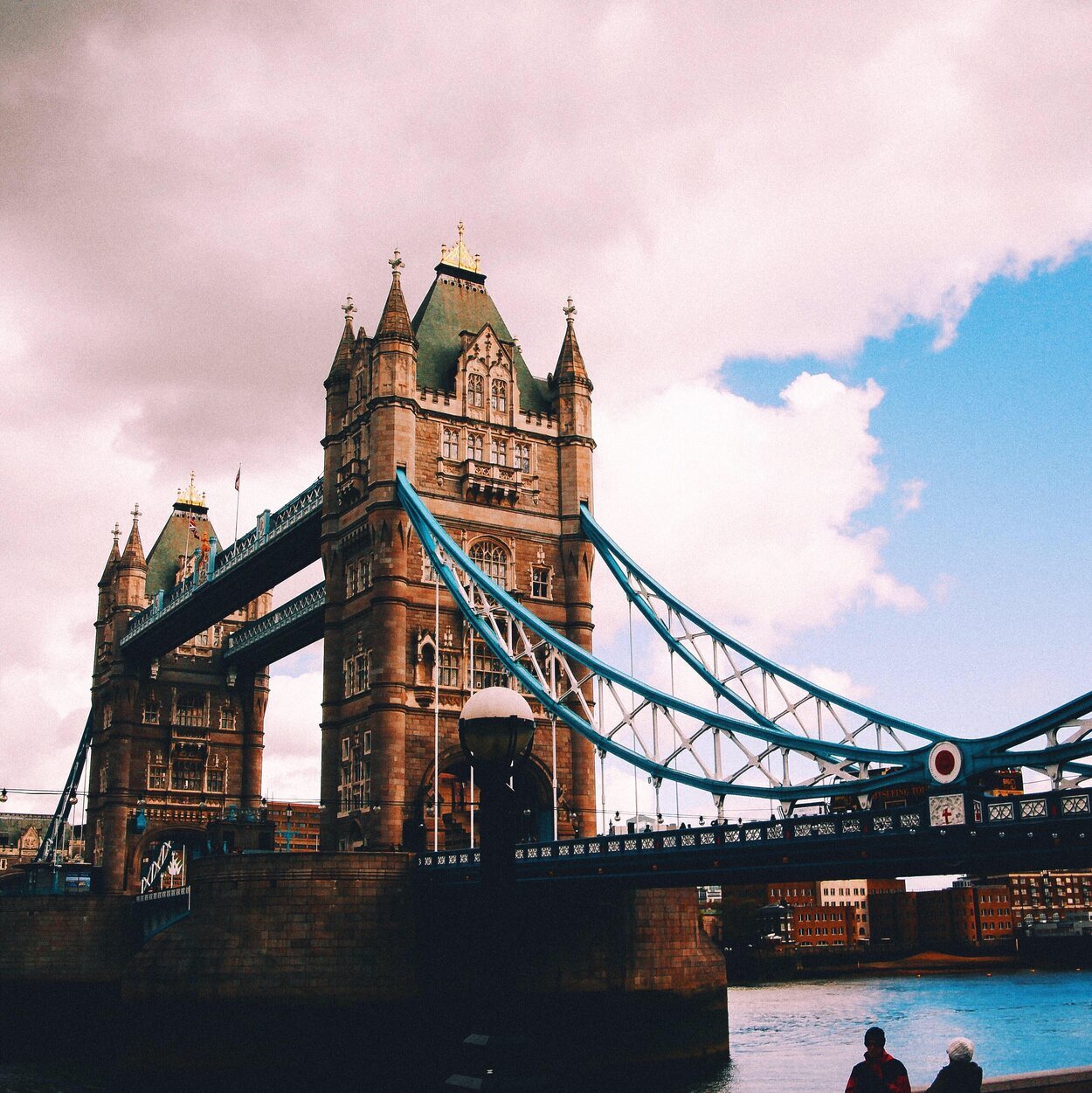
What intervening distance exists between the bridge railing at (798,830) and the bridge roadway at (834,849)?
2cm

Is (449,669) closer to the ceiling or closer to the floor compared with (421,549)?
closer to the floor

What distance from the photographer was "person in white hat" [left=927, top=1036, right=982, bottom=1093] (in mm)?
10523

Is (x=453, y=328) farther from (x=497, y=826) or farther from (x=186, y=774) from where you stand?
(x=497, y=826)

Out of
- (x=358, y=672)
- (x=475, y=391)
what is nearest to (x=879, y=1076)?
(x=358, y=672)

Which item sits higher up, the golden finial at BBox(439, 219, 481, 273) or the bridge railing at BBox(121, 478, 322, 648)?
the golden finial at BBox(439, 219, 481, 273)

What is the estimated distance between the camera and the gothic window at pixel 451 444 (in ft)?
174

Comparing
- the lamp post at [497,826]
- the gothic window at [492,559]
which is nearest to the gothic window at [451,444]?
the gothic window at [492,559]

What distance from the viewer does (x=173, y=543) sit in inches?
3287

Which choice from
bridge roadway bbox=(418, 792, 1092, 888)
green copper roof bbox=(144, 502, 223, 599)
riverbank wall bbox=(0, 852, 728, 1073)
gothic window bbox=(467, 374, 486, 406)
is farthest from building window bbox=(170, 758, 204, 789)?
bridge roadway bbox=(418, 792, 1092, 888)

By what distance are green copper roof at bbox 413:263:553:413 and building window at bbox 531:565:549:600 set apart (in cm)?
712

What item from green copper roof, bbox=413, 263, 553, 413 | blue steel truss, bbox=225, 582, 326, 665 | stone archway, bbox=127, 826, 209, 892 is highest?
green copper roof, bbox=413, 263, 553, 413

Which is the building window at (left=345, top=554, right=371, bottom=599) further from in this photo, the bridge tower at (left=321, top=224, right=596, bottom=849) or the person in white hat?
the person in white hat

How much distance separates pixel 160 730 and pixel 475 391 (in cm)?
3294

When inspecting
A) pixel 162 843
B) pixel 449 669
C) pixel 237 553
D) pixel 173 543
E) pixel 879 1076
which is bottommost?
pixel 879 1076
